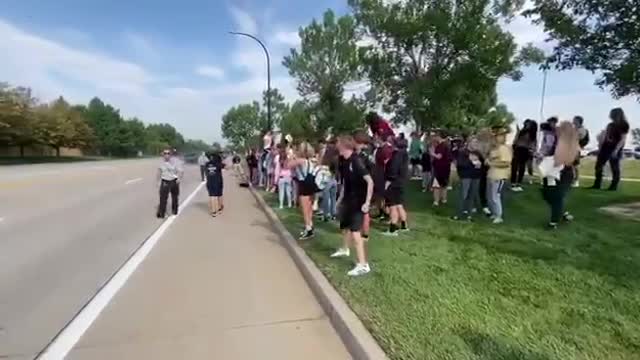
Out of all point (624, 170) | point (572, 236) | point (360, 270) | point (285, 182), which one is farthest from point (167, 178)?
point (624, 170)

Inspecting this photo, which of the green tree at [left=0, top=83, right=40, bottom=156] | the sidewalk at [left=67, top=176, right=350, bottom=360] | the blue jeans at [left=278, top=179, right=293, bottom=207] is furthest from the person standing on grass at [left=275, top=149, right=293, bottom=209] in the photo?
the green tree at [left=0, top=83, right=40, bottom=156]

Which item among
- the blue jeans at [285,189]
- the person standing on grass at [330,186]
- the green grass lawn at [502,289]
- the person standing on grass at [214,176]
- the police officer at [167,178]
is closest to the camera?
the green grass lawn at [502,289]

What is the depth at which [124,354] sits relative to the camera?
4.98 metres

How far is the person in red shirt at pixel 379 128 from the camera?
1109 centimetres

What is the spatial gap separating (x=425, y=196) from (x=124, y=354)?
1132 centimetres

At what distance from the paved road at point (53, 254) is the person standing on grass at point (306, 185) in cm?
305

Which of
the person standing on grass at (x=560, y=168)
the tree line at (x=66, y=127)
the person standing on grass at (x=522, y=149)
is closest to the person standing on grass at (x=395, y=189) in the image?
the person standing on grass at (x=560, y=168)

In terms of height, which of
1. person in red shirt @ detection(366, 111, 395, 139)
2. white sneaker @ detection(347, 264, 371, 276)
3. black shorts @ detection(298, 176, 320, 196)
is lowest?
white sneaker @ detection(347, 264, 371, 276)

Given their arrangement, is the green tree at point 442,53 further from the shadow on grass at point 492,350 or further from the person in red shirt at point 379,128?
the shadow on grass at point 492,350

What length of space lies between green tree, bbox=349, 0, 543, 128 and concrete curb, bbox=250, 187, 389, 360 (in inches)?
662

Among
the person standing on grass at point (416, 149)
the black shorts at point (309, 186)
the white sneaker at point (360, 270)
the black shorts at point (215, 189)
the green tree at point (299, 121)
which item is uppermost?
the green tree at point (299, 121)

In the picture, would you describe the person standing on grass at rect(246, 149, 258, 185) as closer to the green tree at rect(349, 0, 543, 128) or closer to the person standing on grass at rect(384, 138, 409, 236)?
the green tree at rect(349, 0, 543, 128)

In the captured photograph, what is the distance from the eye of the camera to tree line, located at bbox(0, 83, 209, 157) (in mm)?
64938

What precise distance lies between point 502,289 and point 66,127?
80839 millimetres
